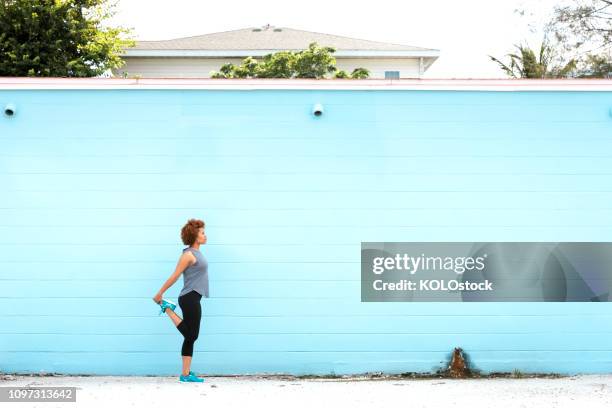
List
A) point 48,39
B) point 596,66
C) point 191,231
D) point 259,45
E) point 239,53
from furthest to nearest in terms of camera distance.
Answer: point 259,45 < point 596,66 < point 239,53 < point 48,39 < point 191,231

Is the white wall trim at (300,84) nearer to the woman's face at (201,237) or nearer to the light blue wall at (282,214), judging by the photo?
the light blue wall at (282,214)

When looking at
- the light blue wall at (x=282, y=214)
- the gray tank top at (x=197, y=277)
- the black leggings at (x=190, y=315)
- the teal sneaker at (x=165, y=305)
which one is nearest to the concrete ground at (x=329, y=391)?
the light blue wall at (x=282, y=214)

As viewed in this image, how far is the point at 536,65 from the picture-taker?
28.4m

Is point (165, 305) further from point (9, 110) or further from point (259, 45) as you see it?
point (259, 45)

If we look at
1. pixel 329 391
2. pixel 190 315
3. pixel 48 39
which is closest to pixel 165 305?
→ pixel 190 315

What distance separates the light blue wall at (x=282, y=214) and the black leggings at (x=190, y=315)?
631mm

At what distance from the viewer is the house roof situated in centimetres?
2502

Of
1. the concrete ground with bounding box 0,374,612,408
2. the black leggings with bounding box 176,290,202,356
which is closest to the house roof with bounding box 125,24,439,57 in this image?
the concrete ground with bounding box 0,374,612,408

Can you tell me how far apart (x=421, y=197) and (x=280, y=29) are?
72.8 ft

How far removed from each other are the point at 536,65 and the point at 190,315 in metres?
23.6

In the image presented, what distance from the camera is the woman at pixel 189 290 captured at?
764 centimetres

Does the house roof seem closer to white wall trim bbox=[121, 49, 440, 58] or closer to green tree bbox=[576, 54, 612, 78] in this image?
white wall trim bbox=[121, 49, 440, 58]

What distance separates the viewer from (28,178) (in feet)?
27.3

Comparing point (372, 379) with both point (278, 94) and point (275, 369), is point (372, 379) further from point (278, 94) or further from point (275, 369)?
point (278, 94)
